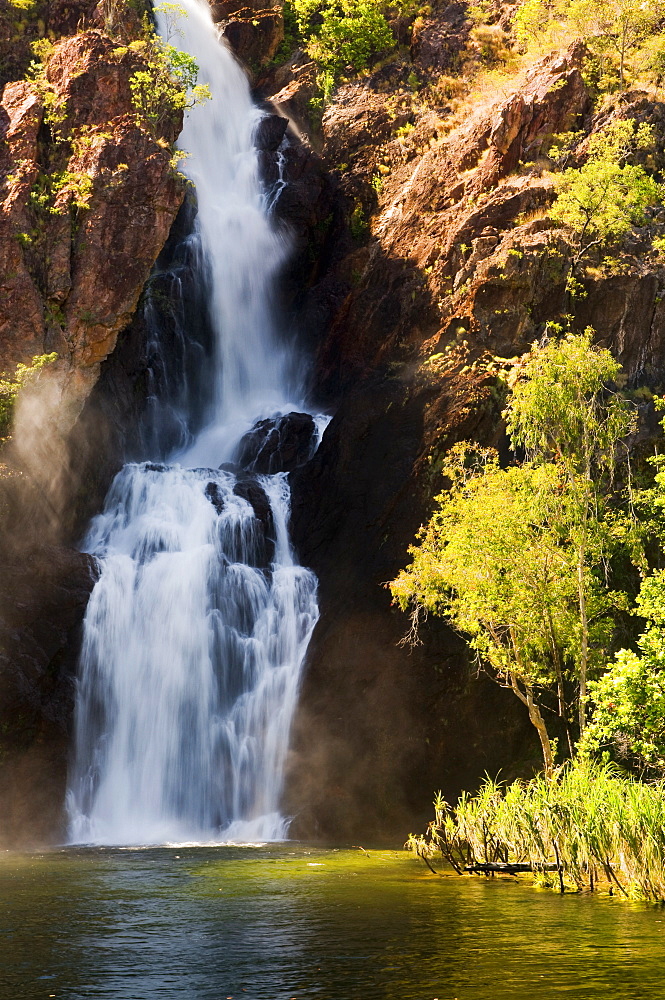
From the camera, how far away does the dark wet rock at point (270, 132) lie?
164 ft

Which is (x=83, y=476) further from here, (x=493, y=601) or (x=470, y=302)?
(x=493, y=601)

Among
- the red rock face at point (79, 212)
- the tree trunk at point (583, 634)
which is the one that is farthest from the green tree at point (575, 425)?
the red rock face at point (79, 212)

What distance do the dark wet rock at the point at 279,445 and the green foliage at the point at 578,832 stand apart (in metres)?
20.9

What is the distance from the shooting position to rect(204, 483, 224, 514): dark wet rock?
34.9m

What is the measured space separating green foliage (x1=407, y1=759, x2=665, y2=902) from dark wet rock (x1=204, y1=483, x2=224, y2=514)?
59.1 feet

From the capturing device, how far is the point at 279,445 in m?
38.8

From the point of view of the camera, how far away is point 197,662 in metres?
31.1

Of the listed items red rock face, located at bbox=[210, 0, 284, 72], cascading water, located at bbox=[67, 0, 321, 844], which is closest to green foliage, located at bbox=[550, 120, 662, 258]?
cascading water, located at bbox=[67, 0, 321, 844]

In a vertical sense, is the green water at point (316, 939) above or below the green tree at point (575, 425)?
below

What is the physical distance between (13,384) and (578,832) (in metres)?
24.5

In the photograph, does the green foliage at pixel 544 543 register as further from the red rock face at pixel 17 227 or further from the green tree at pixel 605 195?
the red rock face at pixel 17 227

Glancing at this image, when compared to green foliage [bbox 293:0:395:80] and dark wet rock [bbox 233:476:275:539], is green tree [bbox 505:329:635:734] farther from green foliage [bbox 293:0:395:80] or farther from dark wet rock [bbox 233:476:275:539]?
green foliage [bbox 293:0:395:80]

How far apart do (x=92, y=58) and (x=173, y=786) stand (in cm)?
2847

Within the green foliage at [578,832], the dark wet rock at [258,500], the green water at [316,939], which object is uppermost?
the dark wet rock at [258,500]
